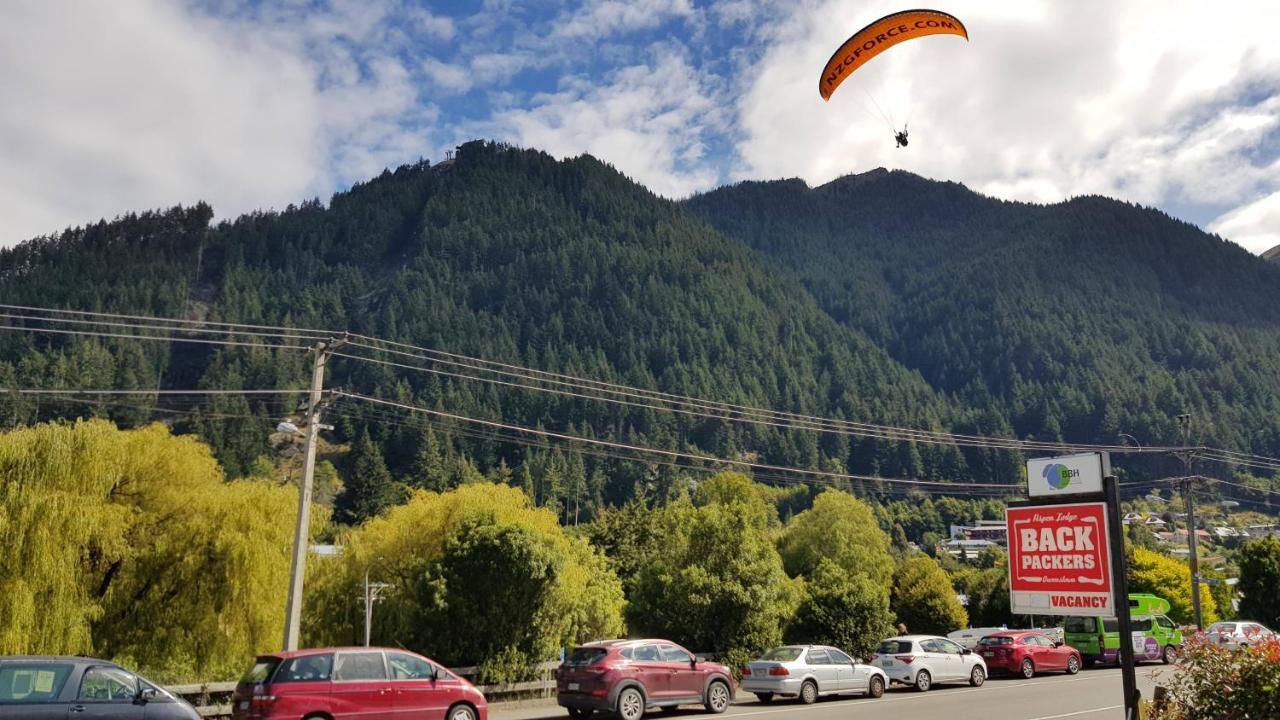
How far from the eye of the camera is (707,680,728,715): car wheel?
19.6 m

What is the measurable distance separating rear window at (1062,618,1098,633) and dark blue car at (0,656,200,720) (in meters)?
32.5

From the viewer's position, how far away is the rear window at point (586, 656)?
18266mm

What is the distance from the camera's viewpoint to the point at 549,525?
37.8 meters

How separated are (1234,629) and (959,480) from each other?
172 meters

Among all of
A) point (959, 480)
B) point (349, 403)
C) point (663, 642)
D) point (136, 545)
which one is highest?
point (349, 403)

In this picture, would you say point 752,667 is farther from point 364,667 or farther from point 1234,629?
point 1234,629

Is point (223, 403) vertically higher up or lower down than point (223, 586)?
higher up

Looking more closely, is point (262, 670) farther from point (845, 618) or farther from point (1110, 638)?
point (1110, 638)

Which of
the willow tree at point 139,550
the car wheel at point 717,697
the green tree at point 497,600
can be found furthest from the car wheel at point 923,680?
the willow tree at point 139,550

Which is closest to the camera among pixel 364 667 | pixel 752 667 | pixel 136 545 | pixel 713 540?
pixel 364 667

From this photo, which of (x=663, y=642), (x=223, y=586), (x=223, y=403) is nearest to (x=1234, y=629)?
(x=663, y=642)

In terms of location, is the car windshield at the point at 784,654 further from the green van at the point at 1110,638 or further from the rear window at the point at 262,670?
the green van at the point at 1110,638

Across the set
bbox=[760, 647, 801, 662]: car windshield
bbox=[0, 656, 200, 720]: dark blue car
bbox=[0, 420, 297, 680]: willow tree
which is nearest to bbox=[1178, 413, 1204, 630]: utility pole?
bbox=[760, 647, 801, 662]: car windshield

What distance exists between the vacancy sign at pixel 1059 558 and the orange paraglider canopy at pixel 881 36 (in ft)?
64.7
